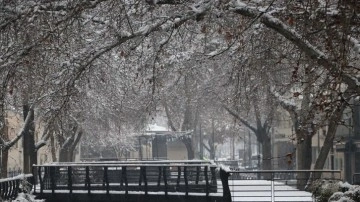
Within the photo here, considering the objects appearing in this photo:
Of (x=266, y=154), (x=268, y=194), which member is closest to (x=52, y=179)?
(x=268, y=194)

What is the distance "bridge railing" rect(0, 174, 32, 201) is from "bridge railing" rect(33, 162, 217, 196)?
13.8 feet

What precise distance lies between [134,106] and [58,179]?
14652 mm

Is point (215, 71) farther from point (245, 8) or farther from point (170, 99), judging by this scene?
point (245, 8)

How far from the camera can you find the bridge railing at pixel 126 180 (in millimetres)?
25219

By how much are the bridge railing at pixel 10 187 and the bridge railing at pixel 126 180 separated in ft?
13.8

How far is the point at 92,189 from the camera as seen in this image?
26.2m

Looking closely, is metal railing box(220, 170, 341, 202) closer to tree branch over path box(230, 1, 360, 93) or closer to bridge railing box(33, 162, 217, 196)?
bridge railing box(33, 162, 217, 196)

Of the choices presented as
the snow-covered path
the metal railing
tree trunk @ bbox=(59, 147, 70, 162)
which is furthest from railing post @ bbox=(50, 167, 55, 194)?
tree trunk @ bbox=(59, 147, 70, 162)

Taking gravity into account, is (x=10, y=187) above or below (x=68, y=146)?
below

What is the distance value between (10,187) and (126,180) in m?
5.98

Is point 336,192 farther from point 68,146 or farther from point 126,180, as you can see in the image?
point 68,146

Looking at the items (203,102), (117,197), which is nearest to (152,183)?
(117,197)

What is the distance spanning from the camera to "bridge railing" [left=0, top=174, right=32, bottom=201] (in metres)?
19.2

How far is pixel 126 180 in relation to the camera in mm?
25391
